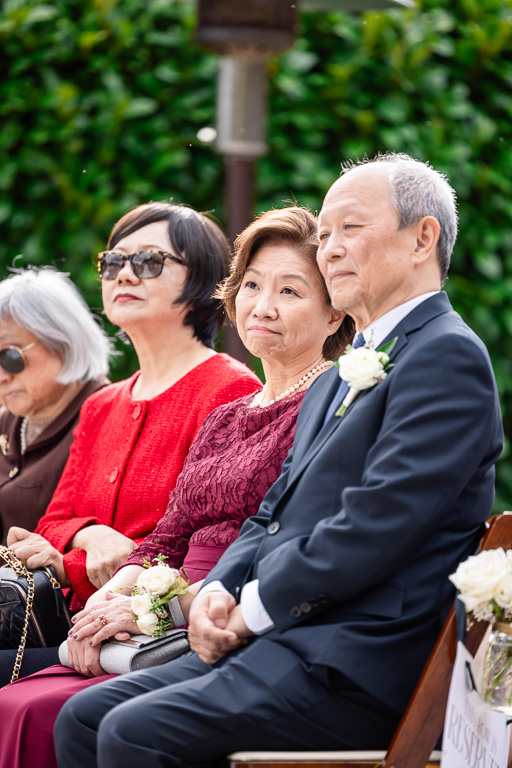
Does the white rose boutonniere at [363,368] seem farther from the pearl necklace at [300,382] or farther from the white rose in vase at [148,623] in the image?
the white rose in vase at [148,623]

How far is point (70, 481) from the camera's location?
12.5 ft

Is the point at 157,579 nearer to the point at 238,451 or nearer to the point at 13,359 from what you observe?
the point at 238,451

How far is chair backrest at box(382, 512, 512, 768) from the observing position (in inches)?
85.5

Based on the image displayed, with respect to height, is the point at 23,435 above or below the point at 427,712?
below

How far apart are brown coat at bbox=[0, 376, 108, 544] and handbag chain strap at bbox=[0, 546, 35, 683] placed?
569 mm

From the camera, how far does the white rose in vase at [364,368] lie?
2.43m

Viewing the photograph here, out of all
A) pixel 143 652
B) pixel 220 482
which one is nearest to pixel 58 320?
pixel 220 482

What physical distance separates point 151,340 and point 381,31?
9.88 feet

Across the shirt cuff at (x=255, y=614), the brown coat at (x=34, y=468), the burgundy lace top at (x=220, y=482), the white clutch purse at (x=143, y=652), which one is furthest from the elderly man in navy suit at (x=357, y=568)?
the brown coat at (x=34, y=468)

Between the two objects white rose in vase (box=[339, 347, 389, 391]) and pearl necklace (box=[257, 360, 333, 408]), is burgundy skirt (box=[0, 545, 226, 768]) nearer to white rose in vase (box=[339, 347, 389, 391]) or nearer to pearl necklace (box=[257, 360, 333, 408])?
pearl necklace (box=[257, 360, 333, 408])

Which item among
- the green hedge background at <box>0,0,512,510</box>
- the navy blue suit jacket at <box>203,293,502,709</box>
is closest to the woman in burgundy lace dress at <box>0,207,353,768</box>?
the navy blue suit jacket at <box>203,293,502,709</box>

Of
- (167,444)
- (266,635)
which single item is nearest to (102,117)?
(167,444)

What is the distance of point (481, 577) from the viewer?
2119 mm

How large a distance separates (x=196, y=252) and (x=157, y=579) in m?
1.36
